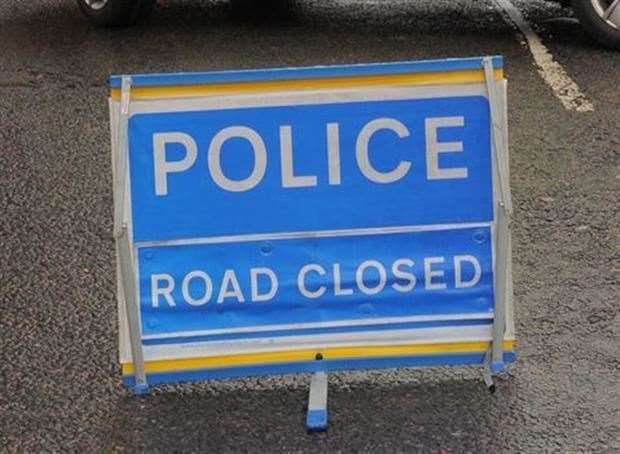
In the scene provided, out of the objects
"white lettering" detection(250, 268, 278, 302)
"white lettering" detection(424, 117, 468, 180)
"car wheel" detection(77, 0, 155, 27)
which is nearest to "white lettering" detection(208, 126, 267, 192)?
"white lettering" detection(250, 268, 278, 302)

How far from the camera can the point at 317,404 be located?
3918mm

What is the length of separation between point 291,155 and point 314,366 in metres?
0.69

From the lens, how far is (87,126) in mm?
6957

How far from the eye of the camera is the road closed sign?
152 inches

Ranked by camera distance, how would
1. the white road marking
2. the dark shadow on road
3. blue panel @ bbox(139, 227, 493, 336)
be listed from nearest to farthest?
the dark shadow on road
blue panel @ bbox(139, 227, 493, 336)
the white road marking

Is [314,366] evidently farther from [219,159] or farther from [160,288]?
[219,159]

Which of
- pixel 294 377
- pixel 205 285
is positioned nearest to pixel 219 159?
pixel 205 285

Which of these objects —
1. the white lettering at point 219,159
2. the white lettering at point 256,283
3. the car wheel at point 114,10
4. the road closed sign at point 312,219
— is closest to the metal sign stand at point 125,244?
the road closed sign at point 312,219

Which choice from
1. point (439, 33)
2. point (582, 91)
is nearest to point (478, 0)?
point (439, 33)

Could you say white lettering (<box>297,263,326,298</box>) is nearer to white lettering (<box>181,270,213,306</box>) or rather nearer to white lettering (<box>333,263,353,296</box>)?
white lettering (<box>333,263,353,296</box>)

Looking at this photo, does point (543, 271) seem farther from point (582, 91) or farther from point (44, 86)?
point (44, 86)

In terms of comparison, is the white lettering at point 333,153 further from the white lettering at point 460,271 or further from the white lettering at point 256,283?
the white lettering at point 460,271

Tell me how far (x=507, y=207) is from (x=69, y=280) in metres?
1.94

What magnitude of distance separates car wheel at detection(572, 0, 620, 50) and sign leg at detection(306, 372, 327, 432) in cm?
467
